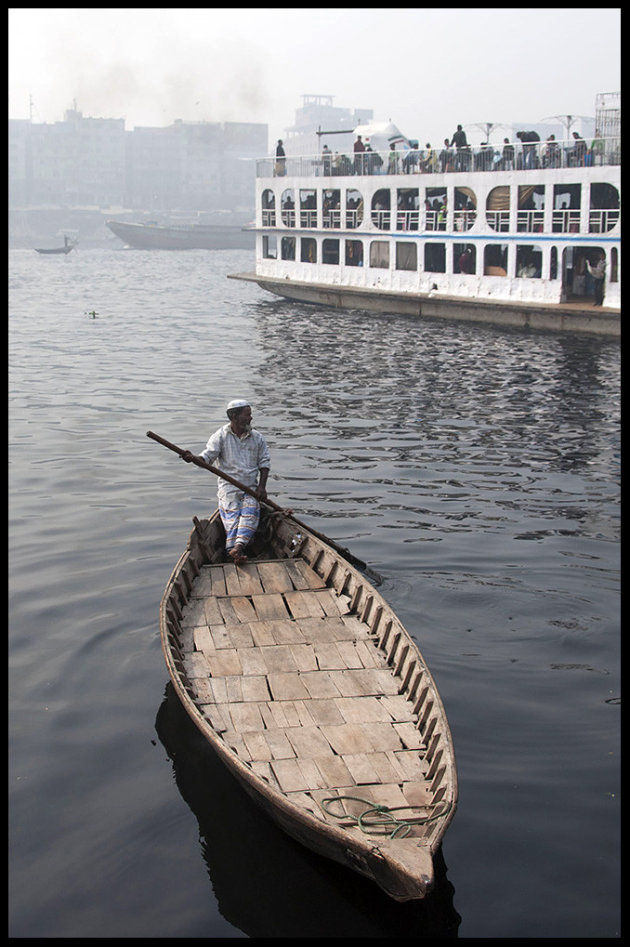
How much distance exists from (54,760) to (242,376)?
17.9 m

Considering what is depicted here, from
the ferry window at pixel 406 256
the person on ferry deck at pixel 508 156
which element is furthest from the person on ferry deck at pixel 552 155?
the ferry window at pixel 406 256

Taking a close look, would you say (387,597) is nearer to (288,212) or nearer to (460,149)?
(460,149)

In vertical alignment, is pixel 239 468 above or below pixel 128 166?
below

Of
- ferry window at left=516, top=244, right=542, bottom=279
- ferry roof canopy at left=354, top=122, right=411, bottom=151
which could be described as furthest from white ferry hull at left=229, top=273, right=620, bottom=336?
ferry roof canopy at left=354, top=122, right=411, bottom=151

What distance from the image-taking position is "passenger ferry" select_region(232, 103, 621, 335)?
29.3 meters

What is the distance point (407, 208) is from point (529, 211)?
6.39 meters

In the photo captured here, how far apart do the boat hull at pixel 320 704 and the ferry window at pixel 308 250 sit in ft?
102

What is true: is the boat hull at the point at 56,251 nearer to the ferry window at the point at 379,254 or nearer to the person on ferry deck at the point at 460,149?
the ferry window at the point at 379,254

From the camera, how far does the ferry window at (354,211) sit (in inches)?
1458

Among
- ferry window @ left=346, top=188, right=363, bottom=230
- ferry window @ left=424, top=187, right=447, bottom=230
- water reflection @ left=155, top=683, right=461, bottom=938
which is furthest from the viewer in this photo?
ferry window @ left=346, top=188, right=363, bottom=230

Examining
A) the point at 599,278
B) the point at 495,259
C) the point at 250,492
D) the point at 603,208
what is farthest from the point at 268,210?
the point at 250,492

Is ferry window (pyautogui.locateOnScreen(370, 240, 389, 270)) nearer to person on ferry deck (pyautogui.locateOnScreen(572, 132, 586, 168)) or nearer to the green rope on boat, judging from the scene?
person on ferry deck (pyautogui.locateOnScreen(572, 132, 586, 168))

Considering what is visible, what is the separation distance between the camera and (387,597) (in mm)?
10195

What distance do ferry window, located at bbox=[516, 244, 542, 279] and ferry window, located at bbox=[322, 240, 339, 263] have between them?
29.9 feet
